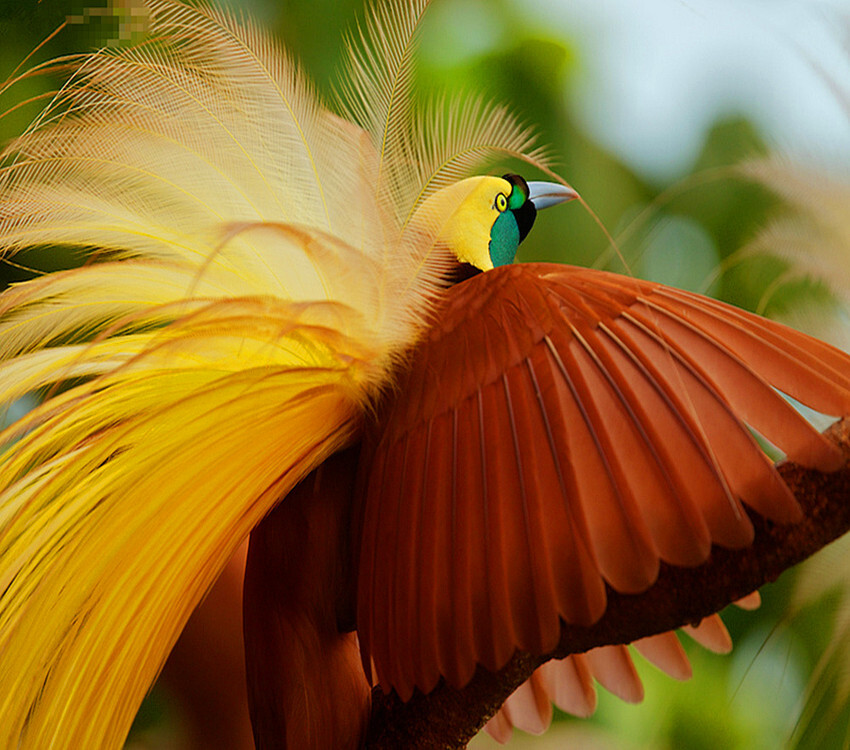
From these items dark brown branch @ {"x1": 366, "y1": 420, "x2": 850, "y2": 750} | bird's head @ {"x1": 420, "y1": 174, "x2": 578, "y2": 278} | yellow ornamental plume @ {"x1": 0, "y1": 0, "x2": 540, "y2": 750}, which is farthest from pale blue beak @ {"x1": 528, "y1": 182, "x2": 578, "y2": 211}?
dark brown branch @ {"x1": 366, "y1": 420, "x2": 850, "y2": 750}

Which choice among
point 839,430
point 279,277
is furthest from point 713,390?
point 279,277

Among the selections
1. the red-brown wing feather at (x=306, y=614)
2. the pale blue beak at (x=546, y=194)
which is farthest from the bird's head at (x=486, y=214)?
the red-brown wing feather at (x=306, y=614)

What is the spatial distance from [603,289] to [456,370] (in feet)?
0.21

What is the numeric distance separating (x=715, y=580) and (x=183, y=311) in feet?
0.74

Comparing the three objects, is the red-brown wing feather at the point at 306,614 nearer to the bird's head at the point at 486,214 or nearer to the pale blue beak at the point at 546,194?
the bird's head at the point at 486,214

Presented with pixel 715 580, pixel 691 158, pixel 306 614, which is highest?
pixel 691 158

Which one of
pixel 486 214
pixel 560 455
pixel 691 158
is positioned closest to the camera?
pixel 560 455

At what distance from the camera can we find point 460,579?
0.28 metres

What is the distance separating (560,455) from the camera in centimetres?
28

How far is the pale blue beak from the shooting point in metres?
0.49

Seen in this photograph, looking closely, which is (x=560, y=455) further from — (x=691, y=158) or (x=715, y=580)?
(x=691, y=158)

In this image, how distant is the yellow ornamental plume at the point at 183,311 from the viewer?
317 millimetres

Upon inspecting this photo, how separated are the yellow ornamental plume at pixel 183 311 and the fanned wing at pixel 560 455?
0.04 meters

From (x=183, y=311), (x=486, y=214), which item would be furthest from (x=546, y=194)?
(x=183, y=311)
